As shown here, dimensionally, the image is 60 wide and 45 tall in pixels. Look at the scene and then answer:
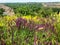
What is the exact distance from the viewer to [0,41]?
431cm

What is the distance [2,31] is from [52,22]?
0.90 meters

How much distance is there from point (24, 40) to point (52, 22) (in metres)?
0.89

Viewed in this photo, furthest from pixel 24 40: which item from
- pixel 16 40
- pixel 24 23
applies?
pixel 24 23

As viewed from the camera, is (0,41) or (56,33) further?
(56,33)

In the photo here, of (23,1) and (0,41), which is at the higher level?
(0,41)

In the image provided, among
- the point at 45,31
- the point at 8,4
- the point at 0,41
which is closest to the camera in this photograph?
the point at 0,41

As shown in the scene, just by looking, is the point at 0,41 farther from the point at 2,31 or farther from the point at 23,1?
the point at 23,1

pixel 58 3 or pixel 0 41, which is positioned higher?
pixel 0 41

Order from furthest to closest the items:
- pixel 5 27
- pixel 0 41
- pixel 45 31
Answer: pixel 5 27 → pixel 45 31 → pixel 0 41

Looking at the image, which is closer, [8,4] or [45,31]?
[45,31]

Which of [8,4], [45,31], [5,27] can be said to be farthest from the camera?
[8,4]

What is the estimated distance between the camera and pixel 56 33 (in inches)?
194

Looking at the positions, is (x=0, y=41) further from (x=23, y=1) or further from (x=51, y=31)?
(x=23, y=1)

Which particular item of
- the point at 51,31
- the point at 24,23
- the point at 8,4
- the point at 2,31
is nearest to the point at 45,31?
the point at 51,31
